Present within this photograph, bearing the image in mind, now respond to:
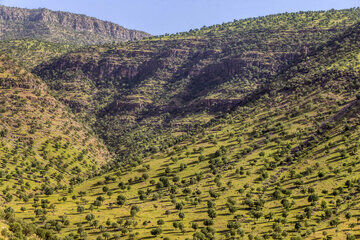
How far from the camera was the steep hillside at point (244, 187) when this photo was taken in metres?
92.7

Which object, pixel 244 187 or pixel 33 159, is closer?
pixel 244 187

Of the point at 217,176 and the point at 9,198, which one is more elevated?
the point at 217,176

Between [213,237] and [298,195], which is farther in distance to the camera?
[298,195]

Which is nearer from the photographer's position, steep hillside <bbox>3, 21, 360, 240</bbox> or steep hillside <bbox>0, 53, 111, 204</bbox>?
steep hillside <bbox>3, 21, 360, 240</bbox>

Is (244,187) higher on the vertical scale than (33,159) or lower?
lower

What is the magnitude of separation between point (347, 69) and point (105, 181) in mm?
175657

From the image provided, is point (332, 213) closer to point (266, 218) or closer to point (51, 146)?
point (266, 218)

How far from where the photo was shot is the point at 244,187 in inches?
4911

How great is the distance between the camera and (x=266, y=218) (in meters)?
98.8

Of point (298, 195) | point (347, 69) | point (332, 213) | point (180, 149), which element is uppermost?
point (347, 69)

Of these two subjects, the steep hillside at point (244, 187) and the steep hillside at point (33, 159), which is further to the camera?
the steep hillside at point (33, 159)

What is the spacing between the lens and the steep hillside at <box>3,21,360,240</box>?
92688 millimetres

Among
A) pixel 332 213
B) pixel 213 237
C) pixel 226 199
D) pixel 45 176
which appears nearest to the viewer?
pixel 213 237

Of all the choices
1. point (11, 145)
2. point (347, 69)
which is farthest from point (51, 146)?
point (347, 69)
